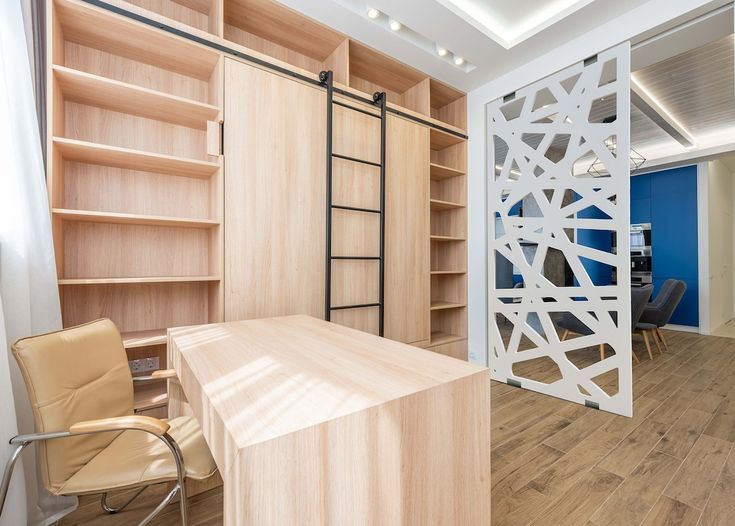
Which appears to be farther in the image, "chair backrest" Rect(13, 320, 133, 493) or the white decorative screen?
the white decorative screen

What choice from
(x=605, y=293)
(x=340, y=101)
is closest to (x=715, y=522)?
(x=605, y=293)

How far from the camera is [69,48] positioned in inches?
77.7

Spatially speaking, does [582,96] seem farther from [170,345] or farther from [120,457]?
[120,457]

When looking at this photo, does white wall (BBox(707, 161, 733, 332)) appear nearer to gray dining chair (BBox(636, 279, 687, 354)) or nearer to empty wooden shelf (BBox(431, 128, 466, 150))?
gray dining chair (BBox(636, 279, 687, 354))

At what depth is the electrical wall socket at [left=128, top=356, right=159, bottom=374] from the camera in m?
2.14

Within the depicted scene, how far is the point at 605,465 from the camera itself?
178 centimetres

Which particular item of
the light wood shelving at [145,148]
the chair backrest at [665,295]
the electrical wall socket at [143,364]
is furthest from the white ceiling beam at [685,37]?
the electrical wall socket at [143,364]

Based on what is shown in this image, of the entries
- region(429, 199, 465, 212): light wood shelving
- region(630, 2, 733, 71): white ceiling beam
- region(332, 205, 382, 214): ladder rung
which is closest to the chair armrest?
region(332, 205, 382, 214): ladder rung

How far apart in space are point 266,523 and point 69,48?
8.90 feet

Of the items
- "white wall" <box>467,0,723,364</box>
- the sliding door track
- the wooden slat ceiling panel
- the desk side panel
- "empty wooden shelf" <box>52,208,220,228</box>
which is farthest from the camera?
the wooden slat ceiling panel

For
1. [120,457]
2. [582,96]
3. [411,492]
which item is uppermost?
[582,96]

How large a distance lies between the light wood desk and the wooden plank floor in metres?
0.80

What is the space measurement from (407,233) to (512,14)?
6.09ft

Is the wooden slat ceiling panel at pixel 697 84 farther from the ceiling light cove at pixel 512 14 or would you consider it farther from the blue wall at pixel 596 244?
the blue wall at pixel 596 244
